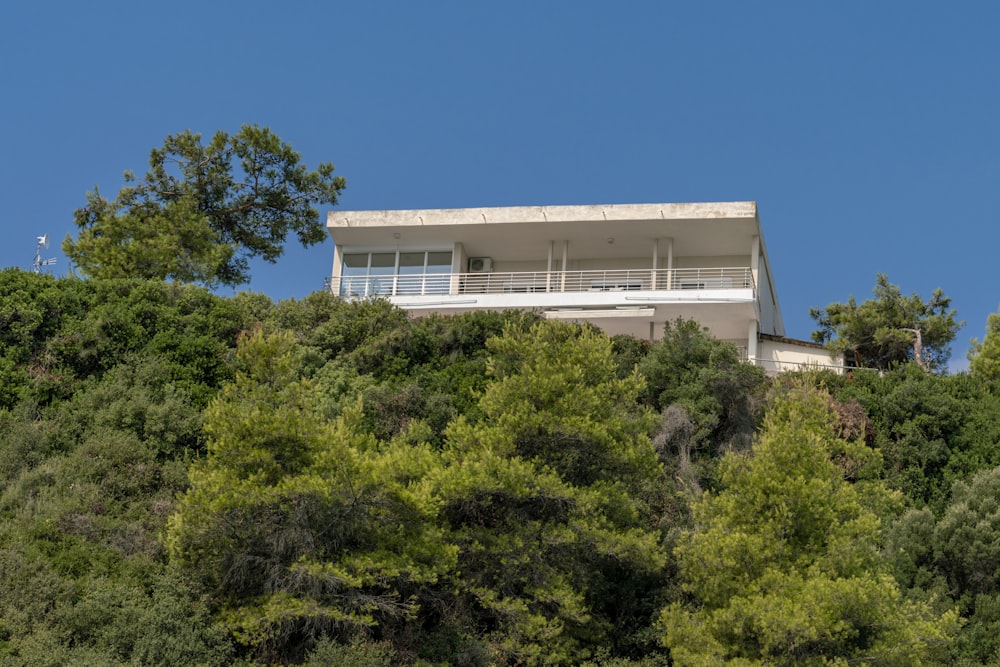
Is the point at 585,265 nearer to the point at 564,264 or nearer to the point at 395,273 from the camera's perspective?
the point at 564,264

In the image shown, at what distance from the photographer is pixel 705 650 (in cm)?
1734

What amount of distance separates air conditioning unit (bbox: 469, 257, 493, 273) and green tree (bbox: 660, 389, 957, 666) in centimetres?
1666

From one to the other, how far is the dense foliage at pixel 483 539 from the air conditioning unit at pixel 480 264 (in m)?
12.4

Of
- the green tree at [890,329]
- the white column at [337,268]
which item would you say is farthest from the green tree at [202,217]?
the green tree at [890,329]

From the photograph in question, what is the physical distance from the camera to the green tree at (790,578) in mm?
16953

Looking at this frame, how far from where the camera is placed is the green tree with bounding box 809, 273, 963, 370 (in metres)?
31.6

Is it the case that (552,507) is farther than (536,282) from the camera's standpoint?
No

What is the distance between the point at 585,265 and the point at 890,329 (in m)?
8.61

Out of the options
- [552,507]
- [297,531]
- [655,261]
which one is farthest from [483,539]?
[655,261]

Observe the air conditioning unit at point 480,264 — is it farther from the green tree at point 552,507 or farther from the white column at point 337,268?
the green tree at point 552,507

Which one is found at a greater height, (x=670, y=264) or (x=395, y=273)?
(x=670, y=264)

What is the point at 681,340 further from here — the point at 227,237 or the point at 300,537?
the point at 227,237

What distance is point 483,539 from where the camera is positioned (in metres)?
18.6

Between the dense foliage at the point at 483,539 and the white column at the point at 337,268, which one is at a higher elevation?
the white column at the point at 337,268
